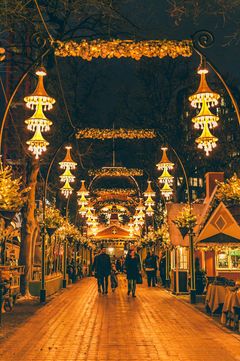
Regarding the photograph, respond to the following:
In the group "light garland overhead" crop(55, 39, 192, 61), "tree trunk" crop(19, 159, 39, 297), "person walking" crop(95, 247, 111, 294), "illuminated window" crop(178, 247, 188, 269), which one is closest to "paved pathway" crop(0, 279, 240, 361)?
"tree trunk" crop(19, 159, 39, 297)

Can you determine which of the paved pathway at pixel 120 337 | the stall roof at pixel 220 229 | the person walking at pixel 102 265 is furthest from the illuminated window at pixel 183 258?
the paved pathway at pixel 120 337

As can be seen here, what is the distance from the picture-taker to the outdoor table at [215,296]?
49.4 feet

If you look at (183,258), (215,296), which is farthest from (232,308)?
A: (183,258)

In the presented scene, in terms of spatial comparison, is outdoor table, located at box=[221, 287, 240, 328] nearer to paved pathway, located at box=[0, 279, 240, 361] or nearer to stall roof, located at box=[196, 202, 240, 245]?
paved pathway, located at box=[0, 279, 240, 361]

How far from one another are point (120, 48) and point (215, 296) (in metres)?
7.09

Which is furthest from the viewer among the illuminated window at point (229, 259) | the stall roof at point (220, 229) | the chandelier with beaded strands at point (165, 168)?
the illuminated window at point (229, 259)

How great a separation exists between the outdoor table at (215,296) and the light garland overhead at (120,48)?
6.36 meters

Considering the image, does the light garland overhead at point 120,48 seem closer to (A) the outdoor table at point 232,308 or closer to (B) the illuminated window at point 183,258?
(A) the outdoor table at point 232,308

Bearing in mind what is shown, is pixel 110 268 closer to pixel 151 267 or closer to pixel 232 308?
pixel 151 267

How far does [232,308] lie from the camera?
1274 centimetres

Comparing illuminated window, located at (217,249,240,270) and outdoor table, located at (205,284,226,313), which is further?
illuminated window, located at (217,249,240,270)

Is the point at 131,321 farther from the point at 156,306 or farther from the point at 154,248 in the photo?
the point at 154,248

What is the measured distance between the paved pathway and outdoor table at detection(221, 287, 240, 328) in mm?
364

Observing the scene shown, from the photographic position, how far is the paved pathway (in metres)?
9.23
